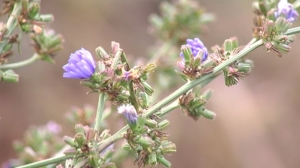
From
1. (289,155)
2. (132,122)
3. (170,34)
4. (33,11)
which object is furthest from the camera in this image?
(289,155)

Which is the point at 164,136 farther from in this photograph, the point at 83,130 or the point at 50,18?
the point at 50,18

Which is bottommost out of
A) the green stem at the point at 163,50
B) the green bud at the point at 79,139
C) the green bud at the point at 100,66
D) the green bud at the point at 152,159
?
the green bud at the point at 152,159

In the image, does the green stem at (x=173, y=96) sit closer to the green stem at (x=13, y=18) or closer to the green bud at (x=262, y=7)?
the green bud at (x=262, y=7)

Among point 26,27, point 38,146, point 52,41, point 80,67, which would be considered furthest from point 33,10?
point 38,146

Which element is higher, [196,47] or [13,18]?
[13,18]

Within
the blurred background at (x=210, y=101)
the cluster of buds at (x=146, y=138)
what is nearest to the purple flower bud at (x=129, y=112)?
the cluster of buds at (x=146, y=138)

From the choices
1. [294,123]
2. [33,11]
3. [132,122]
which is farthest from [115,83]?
[294,123]

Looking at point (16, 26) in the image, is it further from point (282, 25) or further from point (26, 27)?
point (282, 25)
